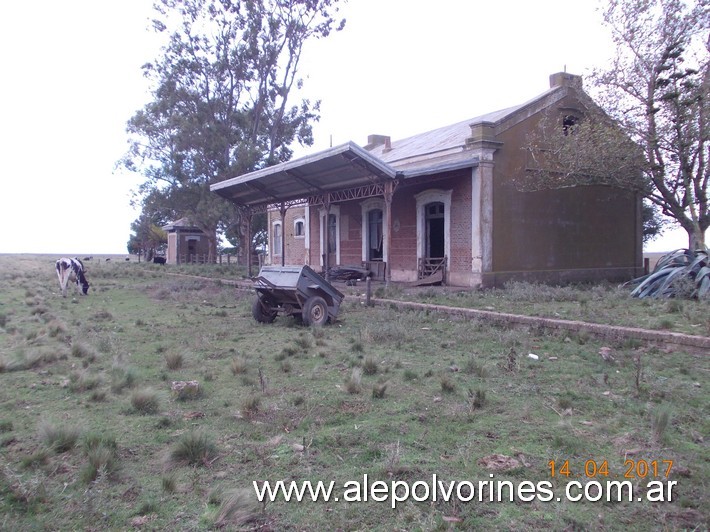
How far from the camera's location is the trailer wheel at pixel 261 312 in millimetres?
11945

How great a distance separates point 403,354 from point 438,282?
1192 centimetres

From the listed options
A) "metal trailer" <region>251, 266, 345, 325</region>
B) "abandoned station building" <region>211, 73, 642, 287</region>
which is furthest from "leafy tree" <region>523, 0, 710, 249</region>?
"metal trailer" <region>251, 266, 345, 325</region>

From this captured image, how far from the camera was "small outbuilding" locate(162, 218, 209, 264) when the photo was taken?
5378cm

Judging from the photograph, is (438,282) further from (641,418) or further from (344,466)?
(344,466)

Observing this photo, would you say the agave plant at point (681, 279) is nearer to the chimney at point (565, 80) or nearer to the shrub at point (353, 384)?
the chimney at point (565, 80)

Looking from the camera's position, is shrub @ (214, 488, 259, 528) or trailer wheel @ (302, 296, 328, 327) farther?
trailer wheel @ (302, 296, 328, 327)

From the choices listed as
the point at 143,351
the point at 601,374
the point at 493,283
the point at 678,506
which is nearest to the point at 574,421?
the point at 678,506

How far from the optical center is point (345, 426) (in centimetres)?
500

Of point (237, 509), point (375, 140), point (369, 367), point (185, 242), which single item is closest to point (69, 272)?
point (369, 367)

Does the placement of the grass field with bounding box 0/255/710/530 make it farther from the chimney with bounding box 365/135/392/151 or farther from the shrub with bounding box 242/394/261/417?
the chimney with bounding box 365/135/392/151

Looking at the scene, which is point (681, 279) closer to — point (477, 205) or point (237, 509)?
point (477, 205)

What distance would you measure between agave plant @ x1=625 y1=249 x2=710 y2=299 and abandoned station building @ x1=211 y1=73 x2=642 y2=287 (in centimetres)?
537

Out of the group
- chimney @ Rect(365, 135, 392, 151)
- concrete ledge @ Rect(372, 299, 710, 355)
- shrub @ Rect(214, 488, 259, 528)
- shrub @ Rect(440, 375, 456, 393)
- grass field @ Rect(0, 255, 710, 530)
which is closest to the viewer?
shrub @ Rect(214, 488, 259, 528)

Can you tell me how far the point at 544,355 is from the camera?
8.11m
